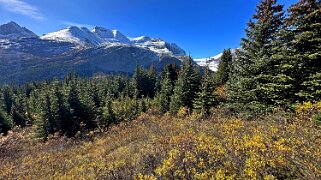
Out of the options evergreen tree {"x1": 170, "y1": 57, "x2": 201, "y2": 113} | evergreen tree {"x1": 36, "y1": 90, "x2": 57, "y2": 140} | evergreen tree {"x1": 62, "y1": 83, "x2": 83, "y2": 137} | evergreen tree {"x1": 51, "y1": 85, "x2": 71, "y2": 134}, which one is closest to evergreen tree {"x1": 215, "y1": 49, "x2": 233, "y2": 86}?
evergreen tree {"x1": 170, "y1": 57, "x2": 201, "y2": 113}

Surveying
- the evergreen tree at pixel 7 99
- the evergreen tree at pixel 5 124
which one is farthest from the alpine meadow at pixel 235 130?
the evergreen tree at pixel 7 99

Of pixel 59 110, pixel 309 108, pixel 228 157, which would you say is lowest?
pixel 59 110

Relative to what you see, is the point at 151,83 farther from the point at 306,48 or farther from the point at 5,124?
the point at 306,48

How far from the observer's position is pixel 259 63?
1725cm

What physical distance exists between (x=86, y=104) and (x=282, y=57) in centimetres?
3299

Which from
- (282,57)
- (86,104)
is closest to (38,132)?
(86,104)

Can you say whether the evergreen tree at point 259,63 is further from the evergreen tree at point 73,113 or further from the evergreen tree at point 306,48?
the evergreen tree at point 73,113

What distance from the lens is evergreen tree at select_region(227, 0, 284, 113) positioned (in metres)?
17.1

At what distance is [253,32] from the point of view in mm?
18906

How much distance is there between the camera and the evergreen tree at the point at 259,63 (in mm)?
17062

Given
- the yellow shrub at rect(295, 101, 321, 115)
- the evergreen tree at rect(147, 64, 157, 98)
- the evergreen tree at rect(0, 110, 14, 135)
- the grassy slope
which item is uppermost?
the yellow shrub at rect(295, 101, 321, 115)

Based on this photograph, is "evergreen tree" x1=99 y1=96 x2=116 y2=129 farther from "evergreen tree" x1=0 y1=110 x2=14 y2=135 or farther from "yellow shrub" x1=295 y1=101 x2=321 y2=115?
"yellow shrub" x1=295 y1=101 x2=321 y2=115

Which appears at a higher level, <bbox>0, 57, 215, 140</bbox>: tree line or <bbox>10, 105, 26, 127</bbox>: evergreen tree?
<bbox>0, 57, 215, 140</bbox>: tree line

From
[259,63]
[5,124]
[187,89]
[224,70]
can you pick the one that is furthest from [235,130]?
[5,124]
